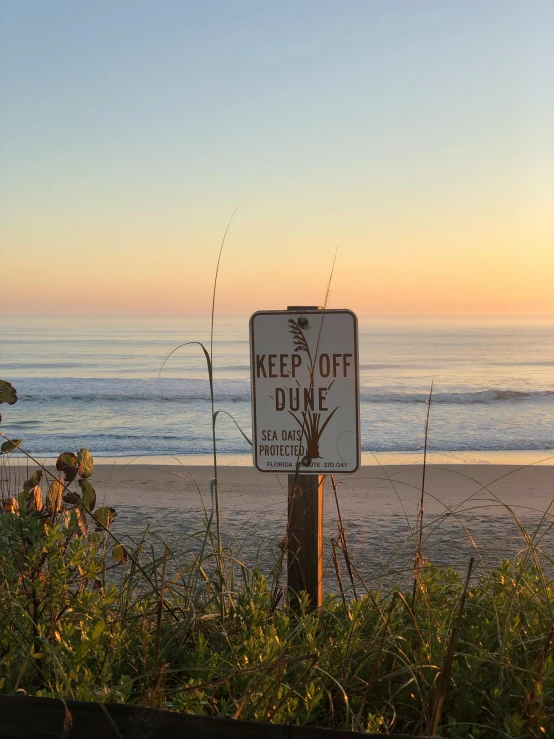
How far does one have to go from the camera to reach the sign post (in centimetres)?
302

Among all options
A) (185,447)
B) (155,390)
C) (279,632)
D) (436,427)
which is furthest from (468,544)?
(155,390)

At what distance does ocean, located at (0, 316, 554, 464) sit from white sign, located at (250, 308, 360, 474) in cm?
46

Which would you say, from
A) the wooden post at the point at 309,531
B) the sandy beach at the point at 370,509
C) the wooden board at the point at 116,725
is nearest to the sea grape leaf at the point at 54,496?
the wooden post at the point at 309,531

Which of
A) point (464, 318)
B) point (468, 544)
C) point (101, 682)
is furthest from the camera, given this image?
point (464, 318)

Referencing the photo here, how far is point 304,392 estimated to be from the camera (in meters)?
3.06

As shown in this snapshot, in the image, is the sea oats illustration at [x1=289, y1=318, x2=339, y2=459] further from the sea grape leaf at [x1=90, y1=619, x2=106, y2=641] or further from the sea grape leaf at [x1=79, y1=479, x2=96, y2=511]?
the sea grape leaf at [x1=90, y1=619, x2=106, y2=641]

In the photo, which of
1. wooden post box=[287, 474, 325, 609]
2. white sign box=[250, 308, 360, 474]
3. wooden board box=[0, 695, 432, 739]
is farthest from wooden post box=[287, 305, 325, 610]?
wooden board box=[0, 695, 432, 739]

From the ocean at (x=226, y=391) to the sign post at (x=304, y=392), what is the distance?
0.45 meters

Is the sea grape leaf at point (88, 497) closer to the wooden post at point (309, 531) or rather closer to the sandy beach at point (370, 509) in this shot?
the wooden post at point (309, 531)

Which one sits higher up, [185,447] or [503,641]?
[503,641]

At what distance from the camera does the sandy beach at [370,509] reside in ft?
17.0

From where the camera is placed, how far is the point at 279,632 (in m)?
2.69

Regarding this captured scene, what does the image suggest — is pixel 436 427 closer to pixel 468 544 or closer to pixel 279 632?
pixel 468 544

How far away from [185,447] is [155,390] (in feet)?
28.9
